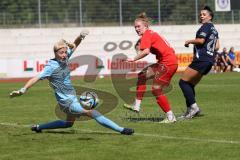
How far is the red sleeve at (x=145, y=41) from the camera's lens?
1243 centimetres

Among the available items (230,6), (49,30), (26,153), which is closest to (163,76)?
(26,153)

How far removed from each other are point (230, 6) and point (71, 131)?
35065mm

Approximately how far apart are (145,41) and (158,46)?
1.37 ft

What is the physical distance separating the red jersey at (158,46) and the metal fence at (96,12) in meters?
28.2

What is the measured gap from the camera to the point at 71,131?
11.8m

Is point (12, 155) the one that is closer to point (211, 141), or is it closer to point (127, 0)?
point (211, 141)

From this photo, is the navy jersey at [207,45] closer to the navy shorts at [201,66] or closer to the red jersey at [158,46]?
the navy shorts at [201,66]

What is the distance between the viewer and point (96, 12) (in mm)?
42594

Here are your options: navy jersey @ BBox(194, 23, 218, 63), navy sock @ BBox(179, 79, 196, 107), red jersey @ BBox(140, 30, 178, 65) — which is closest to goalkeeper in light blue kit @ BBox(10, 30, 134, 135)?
red jersey @ BBox(140, 30, 178, 65)

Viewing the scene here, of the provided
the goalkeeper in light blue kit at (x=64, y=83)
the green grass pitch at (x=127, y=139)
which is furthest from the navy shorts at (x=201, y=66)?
the goalkeeper in light blue kit at (x=64, y=83)

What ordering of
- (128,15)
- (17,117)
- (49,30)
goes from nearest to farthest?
(17,117) → (49,30) → (128,15)

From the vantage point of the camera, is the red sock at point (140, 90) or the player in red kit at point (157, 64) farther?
the red sock at point (140, 90)

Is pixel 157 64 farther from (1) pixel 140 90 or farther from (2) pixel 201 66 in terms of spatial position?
(2) pixel 201 66

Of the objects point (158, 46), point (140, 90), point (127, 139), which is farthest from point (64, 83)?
point (140, 90)
